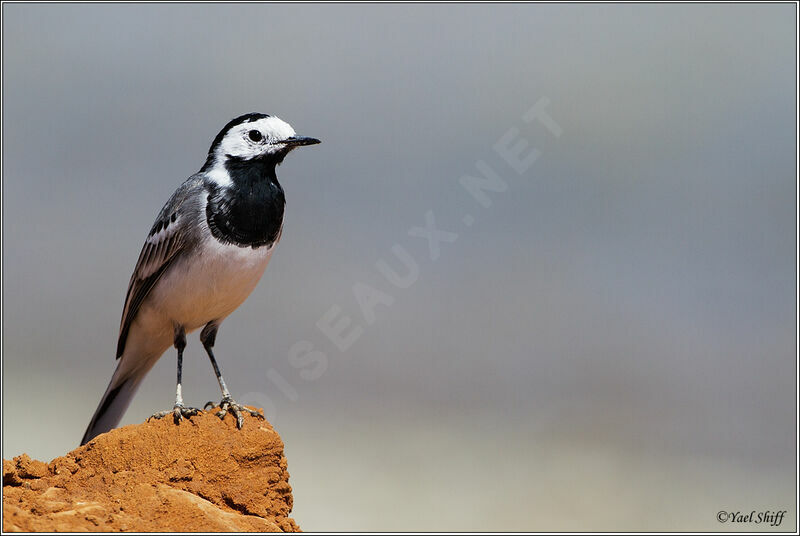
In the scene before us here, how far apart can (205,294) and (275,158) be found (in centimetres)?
158

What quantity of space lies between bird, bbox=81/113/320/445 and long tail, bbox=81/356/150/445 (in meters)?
0.01

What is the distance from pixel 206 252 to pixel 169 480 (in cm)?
230

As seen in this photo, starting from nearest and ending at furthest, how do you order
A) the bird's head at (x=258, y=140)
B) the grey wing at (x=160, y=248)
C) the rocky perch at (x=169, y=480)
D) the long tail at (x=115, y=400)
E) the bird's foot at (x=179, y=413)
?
the rocky perch at (x=169, y=480) → the bird's foot at (x=179, y=413) → the grey wing at (x=160, y=248) → the bird's head at (x=258, y=140) → the long tail at (x=115, y=400)

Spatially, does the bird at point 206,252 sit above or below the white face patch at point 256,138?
below

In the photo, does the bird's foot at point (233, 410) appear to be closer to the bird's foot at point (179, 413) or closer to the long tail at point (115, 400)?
the bird's foot at point (179, 413)

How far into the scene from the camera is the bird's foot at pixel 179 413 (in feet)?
23.2

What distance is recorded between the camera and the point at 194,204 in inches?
319

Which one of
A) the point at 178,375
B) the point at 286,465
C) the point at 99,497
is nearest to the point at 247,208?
the point at 178,375

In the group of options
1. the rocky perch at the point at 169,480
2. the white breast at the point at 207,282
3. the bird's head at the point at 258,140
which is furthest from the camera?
the bird's head at the point at 258,140

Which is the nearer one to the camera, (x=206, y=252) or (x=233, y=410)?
(x=233, y=410)

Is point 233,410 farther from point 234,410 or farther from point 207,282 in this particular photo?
point 207,282

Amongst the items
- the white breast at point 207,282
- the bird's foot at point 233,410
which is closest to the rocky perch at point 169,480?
the bird's foot at point 233,410

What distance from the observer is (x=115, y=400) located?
8.73m

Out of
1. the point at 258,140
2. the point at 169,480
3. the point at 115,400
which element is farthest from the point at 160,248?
the point at 169,480
